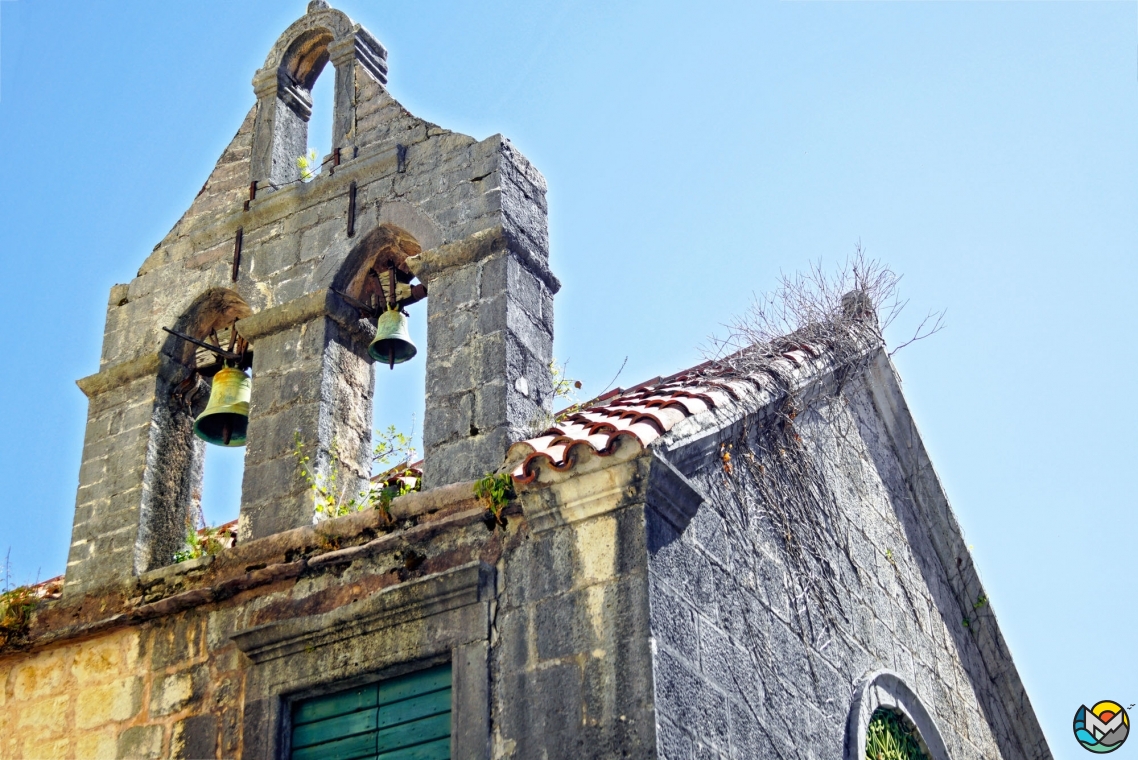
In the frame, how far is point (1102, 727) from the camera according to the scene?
23.6ft

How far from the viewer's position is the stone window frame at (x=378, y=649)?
5.32 metres

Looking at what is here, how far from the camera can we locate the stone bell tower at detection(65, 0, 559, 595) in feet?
20.8

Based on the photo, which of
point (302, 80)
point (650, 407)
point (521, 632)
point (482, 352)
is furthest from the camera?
point (302, 80)

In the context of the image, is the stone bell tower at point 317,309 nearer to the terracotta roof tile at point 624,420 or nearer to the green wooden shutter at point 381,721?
the terracotta roof tile at point 624,420

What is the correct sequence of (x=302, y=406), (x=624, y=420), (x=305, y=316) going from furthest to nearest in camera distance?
(x=305, y=316)
(x=302, y=406)
(x=624, y=420)

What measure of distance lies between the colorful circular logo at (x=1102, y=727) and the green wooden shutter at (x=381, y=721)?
11.3ft

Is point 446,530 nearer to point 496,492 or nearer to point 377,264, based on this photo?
point 496,492

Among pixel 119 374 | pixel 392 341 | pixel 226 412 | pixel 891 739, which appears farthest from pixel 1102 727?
pixel 119 374

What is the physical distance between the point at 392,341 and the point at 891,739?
2.87 metres

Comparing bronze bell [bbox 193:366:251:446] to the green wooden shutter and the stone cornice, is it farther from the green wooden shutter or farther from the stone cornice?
the green wooden shutter

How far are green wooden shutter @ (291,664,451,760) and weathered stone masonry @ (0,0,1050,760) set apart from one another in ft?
0.23

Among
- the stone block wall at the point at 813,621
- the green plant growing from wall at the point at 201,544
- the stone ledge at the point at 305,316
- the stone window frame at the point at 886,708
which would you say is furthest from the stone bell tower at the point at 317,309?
the stone window frame at the point at 886,708

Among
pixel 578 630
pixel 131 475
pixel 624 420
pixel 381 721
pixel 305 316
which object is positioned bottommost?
pixel 381 721

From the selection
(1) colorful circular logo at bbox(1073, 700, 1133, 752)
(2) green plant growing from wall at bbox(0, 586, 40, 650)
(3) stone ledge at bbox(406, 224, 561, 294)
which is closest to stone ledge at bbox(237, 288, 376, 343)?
(3) stone ledge at bbox(406, 224, 561, 294)
